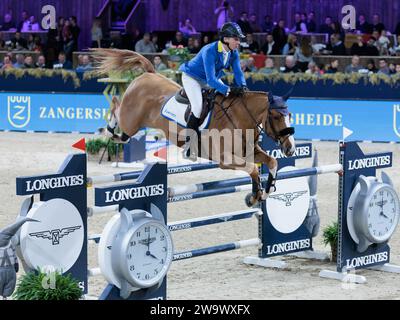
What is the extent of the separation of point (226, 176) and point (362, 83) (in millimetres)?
4682

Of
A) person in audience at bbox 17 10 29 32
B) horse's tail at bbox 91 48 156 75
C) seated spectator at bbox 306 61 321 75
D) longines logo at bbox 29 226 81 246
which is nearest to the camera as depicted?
longines logo at bbox 29 226 81 246

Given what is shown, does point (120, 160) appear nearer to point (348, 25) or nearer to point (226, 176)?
point (226, 176)

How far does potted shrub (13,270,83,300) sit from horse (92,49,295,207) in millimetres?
2486

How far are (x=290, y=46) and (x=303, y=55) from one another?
772mm

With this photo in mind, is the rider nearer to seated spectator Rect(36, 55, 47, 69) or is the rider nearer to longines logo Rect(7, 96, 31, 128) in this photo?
A: longines logo Rect(7, 96, 31, 128)

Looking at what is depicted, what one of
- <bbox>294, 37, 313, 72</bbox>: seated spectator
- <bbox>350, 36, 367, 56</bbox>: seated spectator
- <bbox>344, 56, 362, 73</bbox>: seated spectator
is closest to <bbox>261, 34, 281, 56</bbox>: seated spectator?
<bbox>294, 37, 313, 72</bbox>: seated spectator

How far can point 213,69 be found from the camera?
8250 millimetres

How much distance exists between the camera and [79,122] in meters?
18.7

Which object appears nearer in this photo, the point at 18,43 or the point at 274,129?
the point at 274,129

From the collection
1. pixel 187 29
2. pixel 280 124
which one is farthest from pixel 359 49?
pixel 280 124

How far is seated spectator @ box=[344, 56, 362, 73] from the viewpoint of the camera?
733 inches

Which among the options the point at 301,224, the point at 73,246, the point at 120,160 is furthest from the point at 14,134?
the point at 73,246

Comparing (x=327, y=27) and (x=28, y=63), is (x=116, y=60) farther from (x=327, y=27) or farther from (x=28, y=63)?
(x=327, y=27)

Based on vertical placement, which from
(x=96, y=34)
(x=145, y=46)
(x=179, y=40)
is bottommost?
(x=145, y=46)
